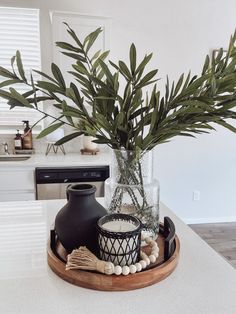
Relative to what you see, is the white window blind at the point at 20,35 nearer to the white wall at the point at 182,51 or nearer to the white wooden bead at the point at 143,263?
the white wall at the point at 182,51

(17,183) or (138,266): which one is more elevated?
(138,266)

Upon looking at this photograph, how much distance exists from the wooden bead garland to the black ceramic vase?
30 mm

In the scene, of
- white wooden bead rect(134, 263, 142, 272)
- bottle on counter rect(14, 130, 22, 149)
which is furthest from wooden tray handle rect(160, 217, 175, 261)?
bottle on counter rect(14, 130, 22, 149)

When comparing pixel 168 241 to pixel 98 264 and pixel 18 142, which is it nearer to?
pixel 98 264

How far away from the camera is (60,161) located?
2.50 metres

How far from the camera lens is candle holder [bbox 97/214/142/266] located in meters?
0.72

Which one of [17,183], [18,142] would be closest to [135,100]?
[17,183]

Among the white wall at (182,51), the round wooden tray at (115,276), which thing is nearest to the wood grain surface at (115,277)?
the round wooden tray at (115,276)

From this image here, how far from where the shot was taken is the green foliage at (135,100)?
76cm

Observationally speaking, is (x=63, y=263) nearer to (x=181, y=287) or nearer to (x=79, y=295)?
(x=79, y=295)

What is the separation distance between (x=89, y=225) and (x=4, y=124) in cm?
255

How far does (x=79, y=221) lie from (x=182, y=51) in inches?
110

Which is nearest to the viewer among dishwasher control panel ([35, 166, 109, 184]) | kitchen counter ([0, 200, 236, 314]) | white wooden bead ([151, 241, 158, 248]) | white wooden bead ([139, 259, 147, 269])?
kitchen counter ([0, 200, 236, 314])

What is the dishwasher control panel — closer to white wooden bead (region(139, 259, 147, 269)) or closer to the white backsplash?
the white backsplash
